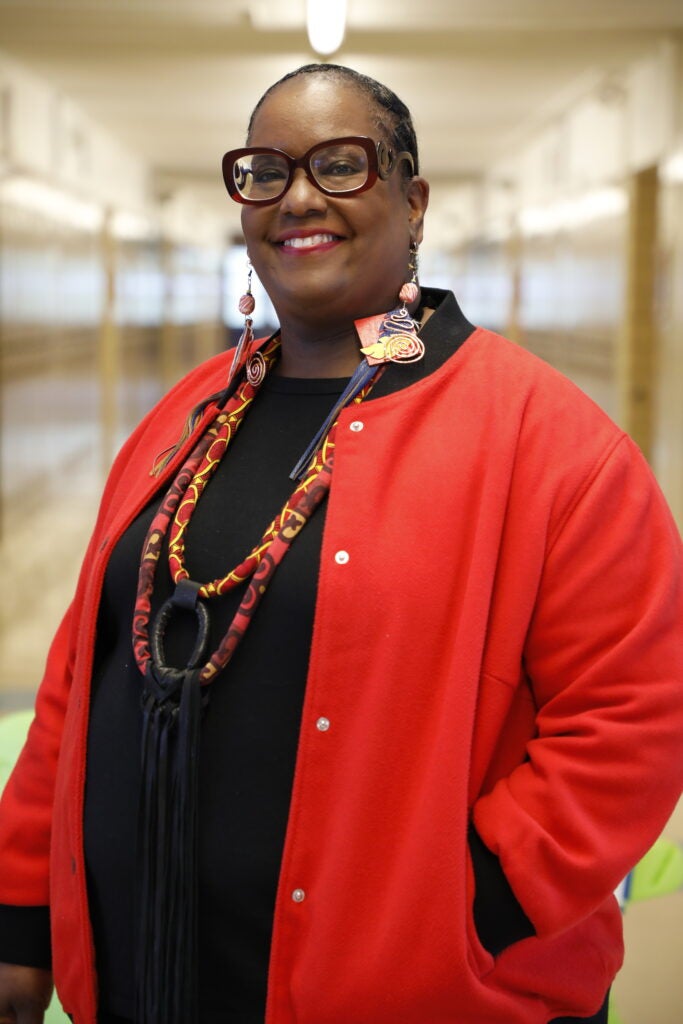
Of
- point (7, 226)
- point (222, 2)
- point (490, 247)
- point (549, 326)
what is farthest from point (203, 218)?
point (222, 2)

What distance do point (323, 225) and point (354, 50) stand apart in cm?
703

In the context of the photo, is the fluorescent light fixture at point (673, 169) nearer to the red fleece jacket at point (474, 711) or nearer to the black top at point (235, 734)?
the black top at point (235, 734)

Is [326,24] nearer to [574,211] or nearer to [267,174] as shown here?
[574,211]

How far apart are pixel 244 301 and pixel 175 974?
93 centimetres

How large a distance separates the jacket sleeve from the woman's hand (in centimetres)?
73

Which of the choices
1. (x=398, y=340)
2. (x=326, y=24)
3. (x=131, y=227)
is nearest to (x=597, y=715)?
(x=398, y=340)

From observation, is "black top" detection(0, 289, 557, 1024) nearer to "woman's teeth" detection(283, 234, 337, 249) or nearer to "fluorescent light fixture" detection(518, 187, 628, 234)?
"woman's teeth" detection(283, 234, 337, 249)

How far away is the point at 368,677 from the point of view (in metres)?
1.36

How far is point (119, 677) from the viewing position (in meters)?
1.59

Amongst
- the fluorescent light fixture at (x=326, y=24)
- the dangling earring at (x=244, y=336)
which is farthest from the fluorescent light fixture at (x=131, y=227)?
the dangling earring at (x=244, y=336)

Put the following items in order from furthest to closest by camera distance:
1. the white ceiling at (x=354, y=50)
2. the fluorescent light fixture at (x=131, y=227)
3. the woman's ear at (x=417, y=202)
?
the fluorescent light fixture at (x=131, y=227) < the white ceiling at (x=354, y=50) < the woman's ear at (x=417, y=202)

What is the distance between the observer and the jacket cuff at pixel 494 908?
1.35 meters

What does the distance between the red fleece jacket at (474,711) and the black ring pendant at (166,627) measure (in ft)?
0.56

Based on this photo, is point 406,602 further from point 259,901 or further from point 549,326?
point 549,326
